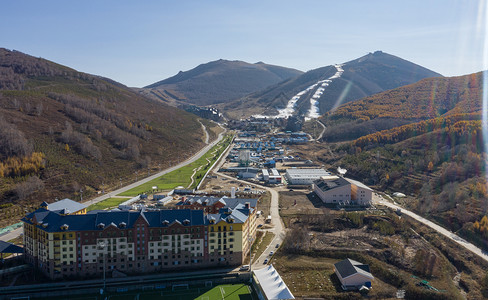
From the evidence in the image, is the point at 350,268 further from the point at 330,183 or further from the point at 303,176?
the point at 303,176

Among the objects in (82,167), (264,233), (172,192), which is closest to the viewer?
(264,233)

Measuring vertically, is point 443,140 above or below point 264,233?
above

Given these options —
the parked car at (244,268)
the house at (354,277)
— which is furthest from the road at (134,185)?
the house at (354,277)

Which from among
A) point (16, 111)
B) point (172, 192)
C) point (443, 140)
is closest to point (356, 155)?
point (443, 140)

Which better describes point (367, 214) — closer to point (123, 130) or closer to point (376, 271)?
point (376, 271)

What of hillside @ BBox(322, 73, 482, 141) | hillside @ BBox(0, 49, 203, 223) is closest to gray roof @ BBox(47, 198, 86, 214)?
hillside @ BBox(0, 49, 203, 223)

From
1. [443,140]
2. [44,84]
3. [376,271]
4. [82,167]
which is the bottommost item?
[376,271]

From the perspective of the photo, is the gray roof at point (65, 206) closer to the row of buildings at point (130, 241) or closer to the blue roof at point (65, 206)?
the blue roof at point (65, 206)

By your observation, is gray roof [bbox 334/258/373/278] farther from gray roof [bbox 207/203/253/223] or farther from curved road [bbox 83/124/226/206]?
curved road [bbox 83/124/226/206]
